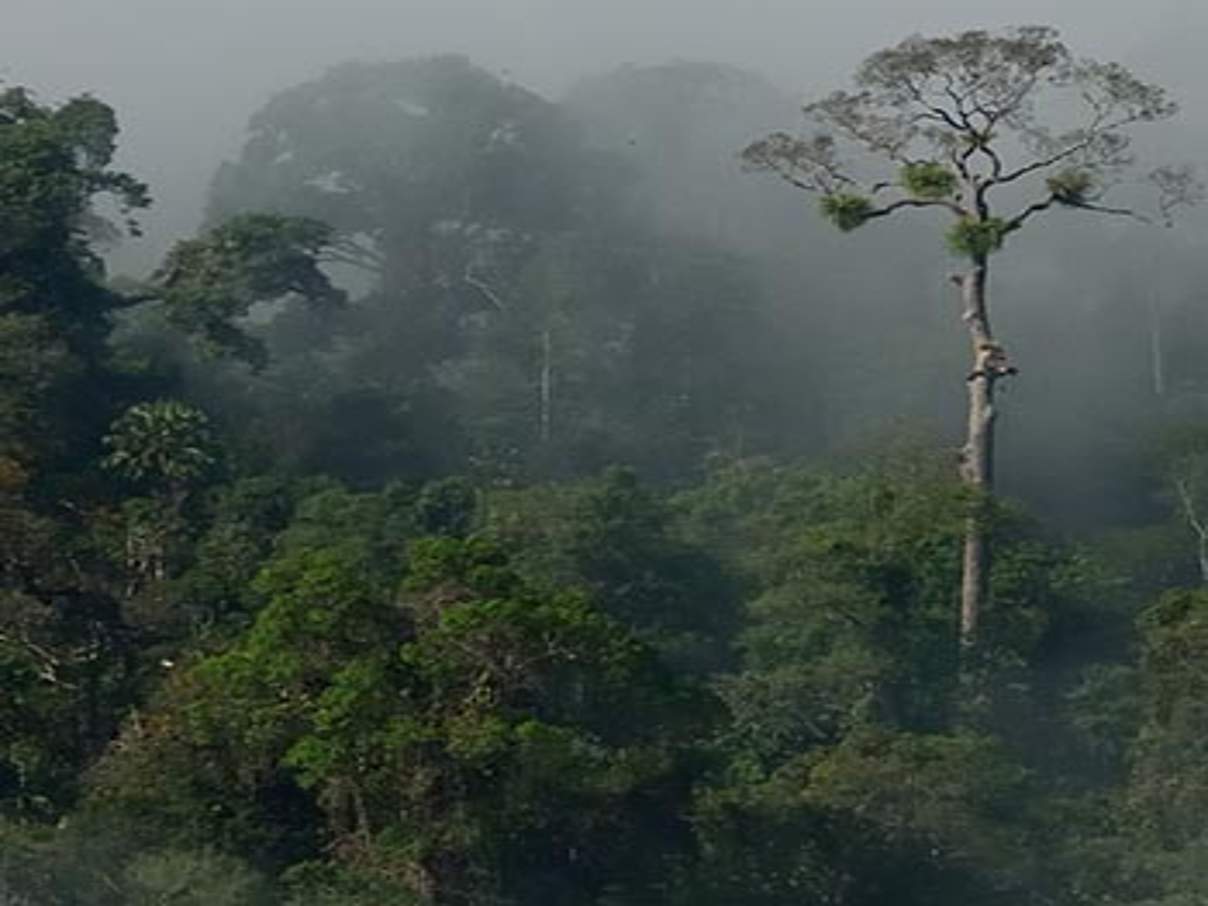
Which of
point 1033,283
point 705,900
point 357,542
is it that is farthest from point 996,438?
point 705,900

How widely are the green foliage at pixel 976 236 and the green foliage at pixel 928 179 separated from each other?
406 mm

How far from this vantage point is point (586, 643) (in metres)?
25.4

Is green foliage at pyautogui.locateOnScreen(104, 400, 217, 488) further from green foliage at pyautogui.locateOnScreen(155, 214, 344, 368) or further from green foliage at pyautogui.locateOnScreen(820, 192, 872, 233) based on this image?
green foliage at pyautogui.locateOnScreen(820, 192, 872, 233)

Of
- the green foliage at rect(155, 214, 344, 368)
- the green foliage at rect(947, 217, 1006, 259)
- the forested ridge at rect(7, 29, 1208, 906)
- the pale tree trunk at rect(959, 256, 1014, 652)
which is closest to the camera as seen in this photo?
the forested ridge at rect(7, 29, 1208, 906)

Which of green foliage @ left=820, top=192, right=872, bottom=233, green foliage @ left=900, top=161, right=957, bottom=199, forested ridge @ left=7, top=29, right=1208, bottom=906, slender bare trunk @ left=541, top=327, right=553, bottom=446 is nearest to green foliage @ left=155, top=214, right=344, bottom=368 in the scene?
forested ridge @ left=7, top=29, right=1208, bottom=906

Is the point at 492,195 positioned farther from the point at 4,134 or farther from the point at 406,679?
the point at 406,679

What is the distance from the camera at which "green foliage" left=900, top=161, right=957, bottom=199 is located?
103 feet

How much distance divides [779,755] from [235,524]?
700 cm

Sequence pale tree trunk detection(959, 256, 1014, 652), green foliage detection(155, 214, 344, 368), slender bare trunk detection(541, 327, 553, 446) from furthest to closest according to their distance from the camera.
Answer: slender bare trunk detection(541, 327, 553, 446), green foliage detection(155, 214, 344, 368), pale tree trunk detection(959, 256, 1014, 652)

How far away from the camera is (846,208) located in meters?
31.6

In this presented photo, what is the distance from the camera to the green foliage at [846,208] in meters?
31.6

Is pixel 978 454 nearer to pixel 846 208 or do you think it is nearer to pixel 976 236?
pixel 976 236

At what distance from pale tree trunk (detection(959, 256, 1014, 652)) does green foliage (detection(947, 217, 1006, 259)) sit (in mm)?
149

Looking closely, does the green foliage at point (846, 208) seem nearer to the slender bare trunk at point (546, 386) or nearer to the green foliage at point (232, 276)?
the green foliage at point (232, 276)
